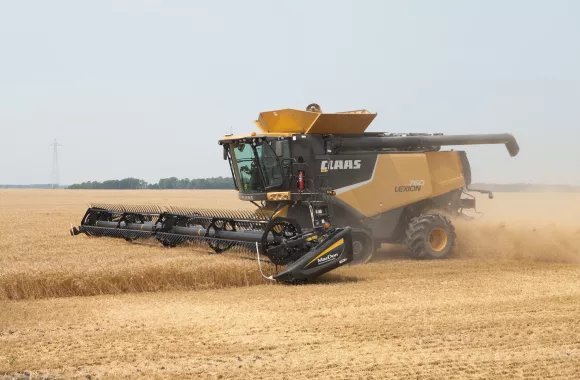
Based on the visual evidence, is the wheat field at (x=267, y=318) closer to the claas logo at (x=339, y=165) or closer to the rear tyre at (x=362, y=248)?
the rear tyre at (x=362, y=248)

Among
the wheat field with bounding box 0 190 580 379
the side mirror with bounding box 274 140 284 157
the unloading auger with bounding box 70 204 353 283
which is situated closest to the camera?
the wheat field with bounding box 0 190 580 379

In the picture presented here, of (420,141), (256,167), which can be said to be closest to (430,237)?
(420,141)

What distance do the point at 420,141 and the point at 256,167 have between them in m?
3.02

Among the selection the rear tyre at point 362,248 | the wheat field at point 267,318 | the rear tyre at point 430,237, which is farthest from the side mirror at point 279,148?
the rear tyre at point 430,237

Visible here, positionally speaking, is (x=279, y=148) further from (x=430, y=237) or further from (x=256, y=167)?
(x=430, y=237)

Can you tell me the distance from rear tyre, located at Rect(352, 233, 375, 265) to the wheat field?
0.21 metres

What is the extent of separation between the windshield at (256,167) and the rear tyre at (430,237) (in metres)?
2.40

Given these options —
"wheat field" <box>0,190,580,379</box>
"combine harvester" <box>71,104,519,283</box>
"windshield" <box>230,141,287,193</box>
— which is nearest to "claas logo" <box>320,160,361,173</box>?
"combine harvester" <box>71,104,519,283</box>

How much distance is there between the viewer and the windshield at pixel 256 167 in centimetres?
1066

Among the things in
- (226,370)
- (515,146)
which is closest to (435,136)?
(515,146)

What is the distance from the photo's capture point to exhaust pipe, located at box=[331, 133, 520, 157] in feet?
36.3

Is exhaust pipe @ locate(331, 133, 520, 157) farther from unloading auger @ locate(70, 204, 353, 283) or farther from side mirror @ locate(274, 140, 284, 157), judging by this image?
unloading auger @ locate(70, 204, 353, 283)

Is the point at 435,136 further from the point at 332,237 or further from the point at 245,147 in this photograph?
the point at 332,237

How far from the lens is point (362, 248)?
424 inches
